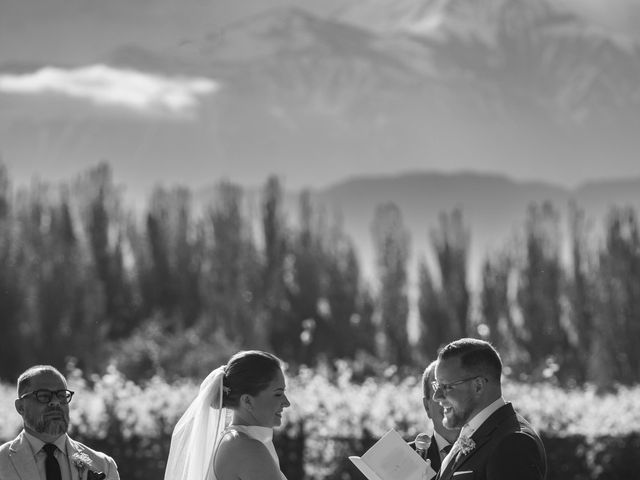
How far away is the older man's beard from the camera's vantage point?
4234mm

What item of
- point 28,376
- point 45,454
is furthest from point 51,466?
point 28,376

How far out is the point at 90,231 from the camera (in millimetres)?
34438

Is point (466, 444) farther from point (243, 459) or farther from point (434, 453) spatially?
point (434, 453)

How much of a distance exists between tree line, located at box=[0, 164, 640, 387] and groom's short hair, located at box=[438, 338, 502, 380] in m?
23.2

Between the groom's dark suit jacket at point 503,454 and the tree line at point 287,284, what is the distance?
2329 cm

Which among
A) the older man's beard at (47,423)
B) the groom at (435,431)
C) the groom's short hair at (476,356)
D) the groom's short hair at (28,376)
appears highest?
the groom's short hair at (476,356)

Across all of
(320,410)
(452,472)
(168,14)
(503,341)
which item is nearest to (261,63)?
(168,14)

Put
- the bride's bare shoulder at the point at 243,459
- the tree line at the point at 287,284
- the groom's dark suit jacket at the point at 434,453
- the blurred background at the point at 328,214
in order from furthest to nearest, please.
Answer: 1. the tree line at the point at 287,284
2. the blurred background at the point at 328,214
3. the groom's dark suit jacket at the point at 434,453
4. the bride's bare shoulder at the point at 243,459

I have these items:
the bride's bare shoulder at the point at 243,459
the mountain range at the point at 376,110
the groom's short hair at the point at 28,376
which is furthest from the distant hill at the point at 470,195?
the bride's bare shoulder at the point at 243,459

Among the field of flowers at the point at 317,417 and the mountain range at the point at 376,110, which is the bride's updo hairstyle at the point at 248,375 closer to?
the field of flowers at the point at 317,417

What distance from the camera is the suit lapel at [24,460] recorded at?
13.7 ft

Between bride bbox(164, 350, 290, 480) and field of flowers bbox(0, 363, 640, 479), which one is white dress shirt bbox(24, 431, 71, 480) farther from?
field of flowers bbox(0, 363, 640, 479)

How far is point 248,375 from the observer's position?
Answer: 399 centimetres

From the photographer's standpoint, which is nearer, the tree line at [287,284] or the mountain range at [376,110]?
the tree line at [287,284]
